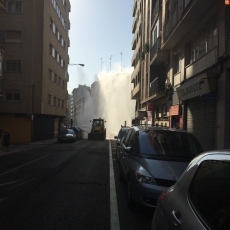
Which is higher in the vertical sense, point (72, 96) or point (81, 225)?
point (72, 96)

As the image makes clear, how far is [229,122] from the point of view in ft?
36.4

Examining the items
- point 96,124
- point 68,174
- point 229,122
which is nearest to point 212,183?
point 68,174

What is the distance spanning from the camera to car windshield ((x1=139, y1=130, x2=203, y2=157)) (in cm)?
626

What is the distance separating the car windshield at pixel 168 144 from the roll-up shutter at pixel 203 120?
20.9ft

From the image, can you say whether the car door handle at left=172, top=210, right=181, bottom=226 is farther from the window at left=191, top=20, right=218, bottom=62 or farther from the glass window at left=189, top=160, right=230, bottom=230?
the window at left=191, top=20, right=218, bottom=62

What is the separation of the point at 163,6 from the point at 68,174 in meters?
14.9

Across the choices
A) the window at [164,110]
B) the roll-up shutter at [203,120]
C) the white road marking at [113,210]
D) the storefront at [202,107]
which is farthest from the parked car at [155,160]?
the window at [164,110]

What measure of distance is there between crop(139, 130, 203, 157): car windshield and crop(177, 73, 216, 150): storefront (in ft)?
18.9

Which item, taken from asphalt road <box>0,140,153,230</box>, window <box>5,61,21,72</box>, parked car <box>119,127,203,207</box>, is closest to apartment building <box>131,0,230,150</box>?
parked car <box>119,127,203,207</box>

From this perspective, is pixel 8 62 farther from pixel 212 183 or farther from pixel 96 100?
pixel 96 100

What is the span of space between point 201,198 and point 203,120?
12.4 metres

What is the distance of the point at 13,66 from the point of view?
3075cm

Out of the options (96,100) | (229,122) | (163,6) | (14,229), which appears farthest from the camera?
(96,100)

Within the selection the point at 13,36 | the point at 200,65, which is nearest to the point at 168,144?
the point at 200,65
